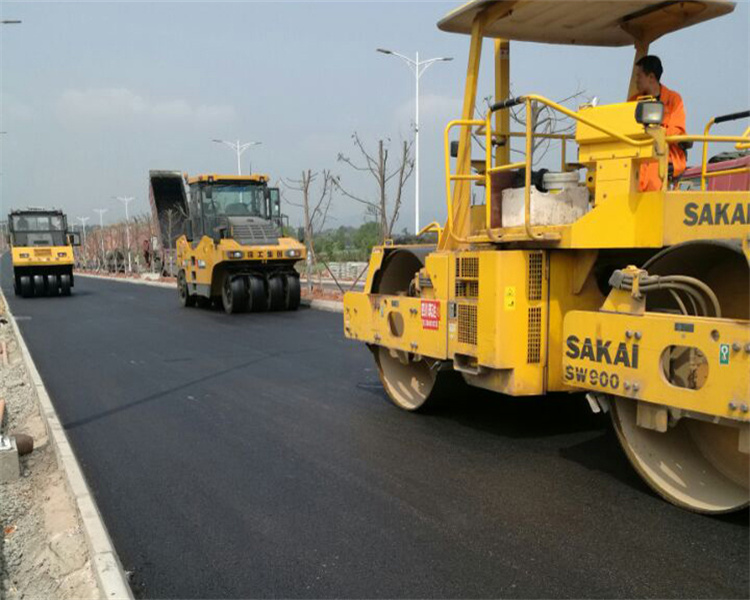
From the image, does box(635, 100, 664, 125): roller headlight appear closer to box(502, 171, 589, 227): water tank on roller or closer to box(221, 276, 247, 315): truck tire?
box(502, 171, 589, 227): water tank on roller

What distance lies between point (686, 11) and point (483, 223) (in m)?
2.04

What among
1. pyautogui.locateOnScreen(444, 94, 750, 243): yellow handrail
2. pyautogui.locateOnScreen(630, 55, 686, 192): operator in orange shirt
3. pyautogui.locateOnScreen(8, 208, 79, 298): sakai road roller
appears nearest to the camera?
pyautogui.locateOnScreen(444, 94, 750, 243): yellow handrail

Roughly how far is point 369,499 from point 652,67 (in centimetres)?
344

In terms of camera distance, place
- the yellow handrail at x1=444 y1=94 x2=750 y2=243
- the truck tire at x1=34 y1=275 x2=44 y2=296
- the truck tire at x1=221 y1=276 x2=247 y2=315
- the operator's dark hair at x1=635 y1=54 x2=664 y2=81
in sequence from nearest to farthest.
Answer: the yellow handrail at x1=444 y1=94 x2=750 y2=243
the operator's dark hair at x1=635 y1=54 x2=664 y2=81
the truck tire at x1=221 y1=276 x2=247 y2=315
the truck tire at x1=34 y1=275 x2=44 y2=296

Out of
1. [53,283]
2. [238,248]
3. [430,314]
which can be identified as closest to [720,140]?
[430,314]

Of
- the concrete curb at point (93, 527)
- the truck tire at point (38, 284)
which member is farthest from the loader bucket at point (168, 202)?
the concrete curb at point (93, 527)

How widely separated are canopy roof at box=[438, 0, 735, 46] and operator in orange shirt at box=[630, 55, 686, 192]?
1.48ft

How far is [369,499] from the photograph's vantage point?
4426 mm

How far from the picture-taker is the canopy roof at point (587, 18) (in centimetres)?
505

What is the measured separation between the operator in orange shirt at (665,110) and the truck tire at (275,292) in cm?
1208

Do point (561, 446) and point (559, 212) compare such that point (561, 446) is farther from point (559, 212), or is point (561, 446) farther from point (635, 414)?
point (559, 212)

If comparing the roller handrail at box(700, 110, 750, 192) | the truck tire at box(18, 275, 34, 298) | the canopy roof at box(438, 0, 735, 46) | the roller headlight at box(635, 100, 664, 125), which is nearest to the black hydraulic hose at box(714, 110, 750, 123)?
the roller handrail at box(700, 110, 750, 192)

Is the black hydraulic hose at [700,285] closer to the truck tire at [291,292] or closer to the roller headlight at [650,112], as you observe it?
the roller headlight at [650,112]

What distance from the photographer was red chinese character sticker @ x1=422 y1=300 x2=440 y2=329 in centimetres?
544
